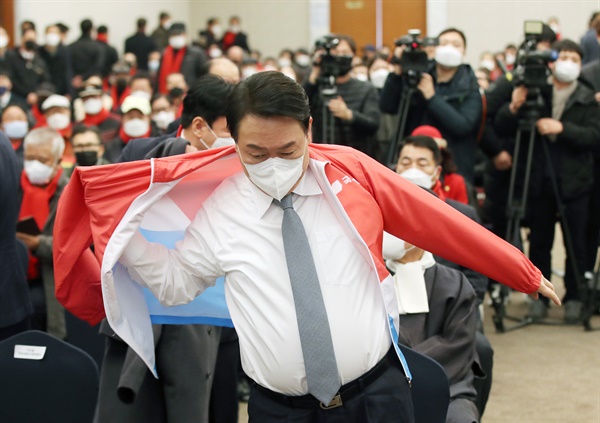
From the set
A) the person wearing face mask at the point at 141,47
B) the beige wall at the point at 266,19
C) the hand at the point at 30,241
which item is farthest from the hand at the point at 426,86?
the beige wall at the point at 266,19

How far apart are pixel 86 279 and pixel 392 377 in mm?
946

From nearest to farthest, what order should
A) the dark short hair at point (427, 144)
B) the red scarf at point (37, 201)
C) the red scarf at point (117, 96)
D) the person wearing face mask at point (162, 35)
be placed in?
the dark short hair at point (427, 144) → the red scarf at point (37, 201) → the red scarf at point (117, 96) → the person wearing face mask at point (162, 35)

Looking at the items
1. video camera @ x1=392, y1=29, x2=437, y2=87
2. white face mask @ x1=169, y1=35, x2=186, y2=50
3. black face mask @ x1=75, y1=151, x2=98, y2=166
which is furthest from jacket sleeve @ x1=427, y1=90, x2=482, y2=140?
white face mask @ x1=169, y1=35, x2=186, y2=50

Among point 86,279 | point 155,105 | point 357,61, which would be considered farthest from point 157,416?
point 357,61

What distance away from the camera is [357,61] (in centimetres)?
984

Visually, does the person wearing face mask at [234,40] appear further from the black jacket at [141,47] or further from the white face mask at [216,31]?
the black jacket at [141,47]

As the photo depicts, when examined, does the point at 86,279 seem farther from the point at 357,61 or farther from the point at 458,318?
the point at 357,61

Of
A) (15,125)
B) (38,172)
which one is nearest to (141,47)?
(15,125)

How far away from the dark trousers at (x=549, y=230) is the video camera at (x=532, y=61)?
0.70m

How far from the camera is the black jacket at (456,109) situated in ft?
19.2

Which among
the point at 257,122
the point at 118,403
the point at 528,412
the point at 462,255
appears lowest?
the point at 528,412

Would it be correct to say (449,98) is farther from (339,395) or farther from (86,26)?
(86,26)

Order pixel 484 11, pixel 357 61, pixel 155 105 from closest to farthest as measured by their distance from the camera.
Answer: pixel 155 105 → pixel 357 61 → pixel 484 11

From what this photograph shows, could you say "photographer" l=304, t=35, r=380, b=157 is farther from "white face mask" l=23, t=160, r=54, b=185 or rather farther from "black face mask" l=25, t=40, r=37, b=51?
"black face mask" l=25, t=40, r=37, b=51
